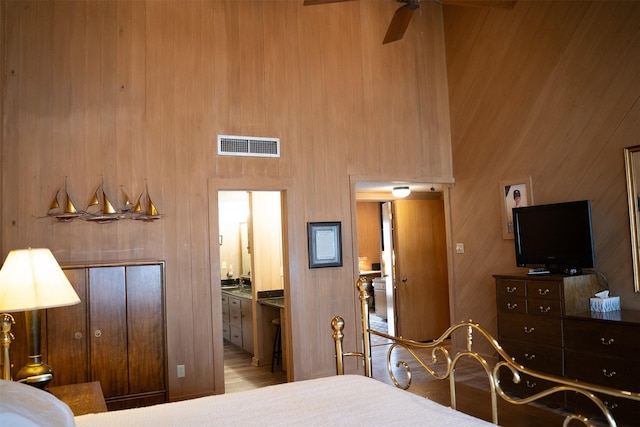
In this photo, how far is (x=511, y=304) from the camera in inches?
179

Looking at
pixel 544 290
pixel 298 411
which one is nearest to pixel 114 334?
pixel 298 411

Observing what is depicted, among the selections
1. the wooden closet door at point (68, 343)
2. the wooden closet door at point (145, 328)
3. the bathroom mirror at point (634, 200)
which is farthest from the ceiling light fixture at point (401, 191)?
the wooden closet door at point (68, 343)

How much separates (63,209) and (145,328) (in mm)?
1360

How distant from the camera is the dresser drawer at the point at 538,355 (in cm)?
407

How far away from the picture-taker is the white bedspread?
68.3 inches

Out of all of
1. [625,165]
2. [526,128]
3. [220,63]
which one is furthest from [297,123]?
[625,165]

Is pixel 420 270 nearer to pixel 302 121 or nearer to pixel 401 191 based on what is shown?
pixel 401 191

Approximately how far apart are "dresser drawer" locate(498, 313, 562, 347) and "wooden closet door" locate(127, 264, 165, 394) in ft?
10.2

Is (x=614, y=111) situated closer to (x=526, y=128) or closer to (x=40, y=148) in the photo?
(x=526, y=128)

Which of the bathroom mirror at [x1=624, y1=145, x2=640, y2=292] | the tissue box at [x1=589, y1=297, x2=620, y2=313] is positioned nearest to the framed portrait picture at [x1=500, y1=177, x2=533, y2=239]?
the bathroom mirror at [x1=624, y1=145, x2=640, y2=292]

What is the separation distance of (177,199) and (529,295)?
11.3ft

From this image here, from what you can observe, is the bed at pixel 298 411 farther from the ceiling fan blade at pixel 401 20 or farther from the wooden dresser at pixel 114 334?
the ceiling fan blade at pixel 401 20

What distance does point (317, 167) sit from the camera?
5484 mm

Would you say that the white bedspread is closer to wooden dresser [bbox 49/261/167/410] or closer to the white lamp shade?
the white lamp shade
